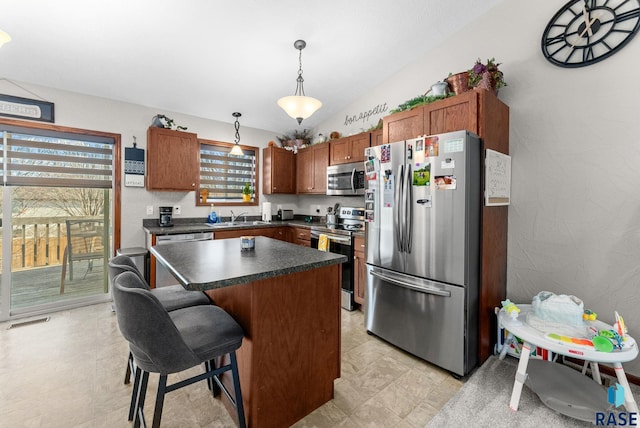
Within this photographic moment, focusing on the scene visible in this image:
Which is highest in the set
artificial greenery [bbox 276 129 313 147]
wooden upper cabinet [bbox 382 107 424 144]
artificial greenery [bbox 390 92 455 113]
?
artificial greenery [bbox 276 129 313 147]

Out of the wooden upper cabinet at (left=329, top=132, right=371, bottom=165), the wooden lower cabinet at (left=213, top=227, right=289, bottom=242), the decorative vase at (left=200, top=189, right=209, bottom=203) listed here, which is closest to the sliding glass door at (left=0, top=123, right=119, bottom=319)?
the decorative vase at (left=200, top=189, right=209, bottom=203)

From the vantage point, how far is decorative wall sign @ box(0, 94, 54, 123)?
292 cm

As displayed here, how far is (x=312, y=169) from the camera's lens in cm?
452

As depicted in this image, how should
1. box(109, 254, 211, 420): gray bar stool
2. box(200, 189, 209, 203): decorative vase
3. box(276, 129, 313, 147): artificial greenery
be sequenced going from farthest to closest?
box(276, 129, 313, 147): artificial greenery, box(200, 189, 209, 203): decorative vase, box(109, 254, 211, 420): gray bar stool

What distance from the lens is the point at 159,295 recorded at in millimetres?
1848

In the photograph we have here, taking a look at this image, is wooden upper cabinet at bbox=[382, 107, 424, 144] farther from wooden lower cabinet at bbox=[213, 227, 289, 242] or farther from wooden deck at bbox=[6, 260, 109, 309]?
wooden deck at bbox=[6, 260, 109, 309]

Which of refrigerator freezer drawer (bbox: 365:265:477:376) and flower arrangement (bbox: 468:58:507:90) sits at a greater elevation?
flower arrangement (bbox: 468:58:507:90)

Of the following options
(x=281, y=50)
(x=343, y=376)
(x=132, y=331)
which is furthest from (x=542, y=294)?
(x=281, y=50)

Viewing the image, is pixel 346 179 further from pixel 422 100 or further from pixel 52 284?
pixel 52 284

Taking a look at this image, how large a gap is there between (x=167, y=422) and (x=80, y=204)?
10.1 feet

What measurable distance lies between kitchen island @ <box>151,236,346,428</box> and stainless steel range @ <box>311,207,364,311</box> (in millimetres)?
1495

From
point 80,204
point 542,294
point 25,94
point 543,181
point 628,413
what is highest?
point 25,94

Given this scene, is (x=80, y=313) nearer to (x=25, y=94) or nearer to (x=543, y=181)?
(x=25, y=94)

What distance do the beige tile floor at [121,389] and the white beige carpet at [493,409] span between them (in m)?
0.07
